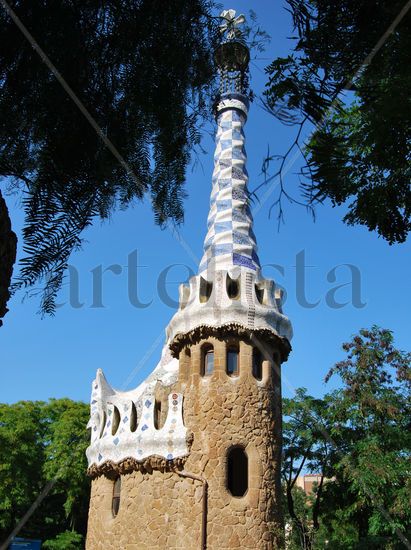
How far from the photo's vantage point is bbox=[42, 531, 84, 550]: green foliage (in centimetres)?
1914

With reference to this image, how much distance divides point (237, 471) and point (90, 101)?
994 cm

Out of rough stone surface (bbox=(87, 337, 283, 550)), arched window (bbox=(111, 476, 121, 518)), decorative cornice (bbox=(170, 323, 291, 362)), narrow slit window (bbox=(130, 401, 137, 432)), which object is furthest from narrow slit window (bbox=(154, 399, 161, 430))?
arched window (bbox=(111, 476, 121, 518))

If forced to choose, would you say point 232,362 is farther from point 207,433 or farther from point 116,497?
point 116,497

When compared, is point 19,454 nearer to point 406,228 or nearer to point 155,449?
point 155,449

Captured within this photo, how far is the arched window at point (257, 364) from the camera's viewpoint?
11.6 meters

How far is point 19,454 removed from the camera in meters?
20.0

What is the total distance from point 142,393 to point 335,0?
11367 millimetres

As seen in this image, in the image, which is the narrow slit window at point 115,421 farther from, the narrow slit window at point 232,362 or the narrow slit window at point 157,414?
the narrow slit window at point 232,362

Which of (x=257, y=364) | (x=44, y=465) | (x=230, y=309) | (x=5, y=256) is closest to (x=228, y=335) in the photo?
(x=230, y=309)

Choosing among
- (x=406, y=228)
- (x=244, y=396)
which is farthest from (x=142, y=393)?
(x=406, y=228)

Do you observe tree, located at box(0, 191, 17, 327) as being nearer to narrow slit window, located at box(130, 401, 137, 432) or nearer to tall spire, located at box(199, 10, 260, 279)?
tall spire, located at box(199, 10, 260, 279)

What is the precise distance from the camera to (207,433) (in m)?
10.9

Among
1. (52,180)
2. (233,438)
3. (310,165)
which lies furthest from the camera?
(233,438)

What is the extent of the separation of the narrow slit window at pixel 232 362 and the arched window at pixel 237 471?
54.7 inches
